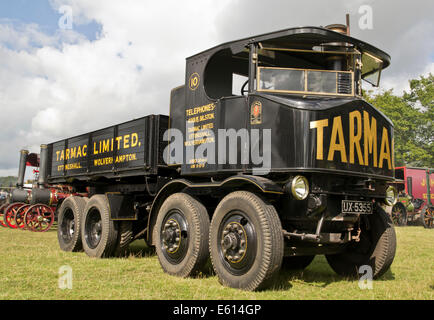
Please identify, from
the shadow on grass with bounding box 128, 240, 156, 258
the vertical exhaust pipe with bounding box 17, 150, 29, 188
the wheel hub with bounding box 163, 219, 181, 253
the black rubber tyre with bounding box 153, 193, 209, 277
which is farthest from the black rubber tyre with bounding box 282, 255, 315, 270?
the vertical exhaust pipe with bounding box 17, 150, 29, 188

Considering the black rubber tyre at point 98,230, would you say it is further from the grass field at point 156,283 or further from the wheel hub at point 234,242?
the wheel hub at point 234,242

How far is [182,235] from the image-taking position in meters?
6.13

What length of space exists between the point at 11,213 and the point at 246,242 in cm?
1472

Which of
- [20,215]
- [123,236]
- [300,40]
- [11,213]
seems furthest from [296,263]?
[11,213]

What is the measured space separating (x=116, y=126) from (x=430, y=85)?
35651 mm

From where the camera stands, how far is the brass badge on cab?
5.39 meters

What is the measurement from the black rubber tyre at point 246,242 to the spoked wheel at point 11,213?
44.2 ft

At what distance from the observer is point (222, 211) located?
17.9 ft

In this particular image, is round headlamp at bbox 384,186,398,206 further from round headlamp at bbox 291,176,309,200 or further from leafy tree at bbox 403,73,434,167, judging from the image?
leafy tree at bbox 403,73,434,167

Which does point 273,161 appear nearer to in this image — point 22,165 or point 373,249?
point 373,249

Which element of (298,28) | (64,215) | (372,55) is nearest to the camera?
(298,28)

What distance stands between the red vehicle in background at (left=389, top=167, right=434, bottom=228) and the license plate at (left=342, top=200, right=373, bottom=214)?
1245 centimetres
